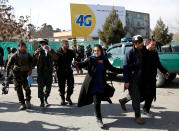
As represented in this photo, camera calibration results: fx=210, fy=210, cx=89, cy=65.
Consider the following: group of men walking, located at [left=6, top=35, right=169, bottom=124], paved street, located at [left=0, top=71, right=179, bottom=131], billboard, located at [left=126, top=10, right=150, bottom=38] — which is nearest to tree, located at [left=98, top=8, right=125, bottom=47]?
billboard, located at [left=126, top=10, right=150, bottom=38]

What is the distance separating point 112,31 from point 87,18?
467 cm

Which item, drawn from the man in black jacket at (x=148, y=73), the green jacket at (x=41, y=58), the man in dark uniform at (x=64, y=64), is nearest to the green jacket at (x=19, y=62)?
the green jacket at (x=41, y=58)

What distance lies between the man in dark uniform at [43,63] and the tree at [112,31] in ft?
84.2

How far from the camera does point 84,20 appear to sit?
3159cm

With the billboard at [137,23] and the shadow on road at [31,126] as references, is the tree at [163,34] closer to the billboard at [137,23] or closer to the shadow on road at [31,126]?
the billboard at [137,23]

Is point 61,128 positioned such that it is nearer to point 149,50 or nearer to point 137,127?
point 137,127

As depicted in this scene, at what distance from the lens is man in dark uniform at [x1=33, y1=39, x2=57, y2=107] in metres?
5.36

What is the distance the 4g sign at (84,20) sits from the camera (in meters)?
30.9

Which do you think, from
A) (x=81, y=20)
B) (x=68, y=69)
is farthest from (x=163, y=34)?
(x=68, y=69)

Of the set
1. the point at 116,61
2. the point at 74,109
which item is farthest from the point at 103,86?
the point at 116,61

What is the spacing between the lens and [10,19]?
21766mm

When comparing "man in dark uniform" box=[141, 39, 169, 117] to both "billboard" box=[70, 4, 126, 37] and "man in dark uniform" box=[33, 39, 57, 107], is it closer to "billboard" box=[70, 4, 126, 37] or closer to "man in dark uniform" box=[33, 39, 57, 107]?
"man in dark uniform" box=[33, 39, 57, 107]

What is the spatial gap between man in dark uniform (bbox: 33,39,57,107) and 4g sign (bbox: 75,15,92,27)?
1023 inches

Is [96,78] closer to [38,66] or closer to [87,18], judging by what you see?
[38,66]
